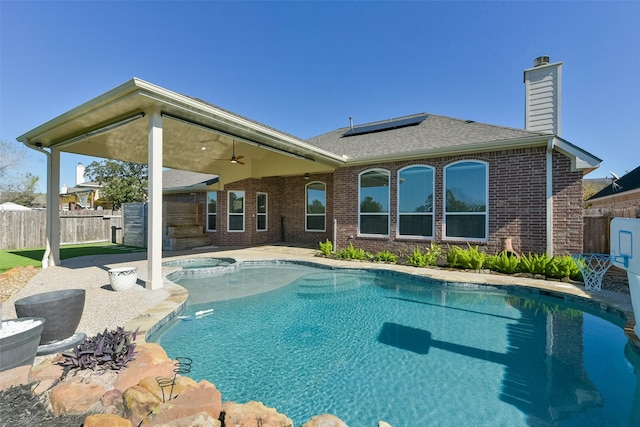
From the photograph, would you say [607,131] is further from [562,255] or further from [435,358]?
[435,358]

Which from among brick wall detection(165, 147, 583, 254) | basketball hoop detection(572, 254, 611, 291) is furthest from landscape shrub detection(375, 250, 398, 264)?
Answer: basketball hoop detection(572, 254, 611, 291)

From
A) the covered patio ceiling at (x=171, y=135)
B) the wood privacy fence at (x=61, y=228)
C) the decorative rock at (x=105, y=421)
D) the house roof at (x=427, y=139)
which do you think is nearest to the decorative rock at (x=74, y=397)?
the decorative rock at (x=105, y=421)

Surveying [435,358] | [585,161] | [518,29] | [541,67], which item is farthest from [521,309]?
[518,29]

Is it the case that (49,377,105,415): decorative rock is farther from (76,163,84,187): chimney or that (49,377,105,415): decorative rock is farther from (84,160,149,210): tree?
(76,163,84,187): chimney

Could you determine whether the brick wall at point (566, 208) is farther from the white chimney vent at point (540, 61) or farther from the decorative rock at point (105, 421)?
the decorative rock at point (105, 421)

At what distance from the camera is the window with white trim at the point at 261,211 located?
49.1ft

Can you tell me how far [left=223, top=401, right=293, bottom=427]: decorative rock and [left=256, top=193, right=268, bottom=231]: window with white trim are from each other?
13.0 m

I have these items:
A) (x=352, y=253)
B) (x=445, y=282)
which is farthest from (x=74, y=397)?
(x=352, y=253)

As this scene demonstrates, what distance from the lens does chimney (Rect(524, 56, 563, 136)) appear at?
8.91 m

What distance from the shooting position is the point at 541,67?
9133 mm

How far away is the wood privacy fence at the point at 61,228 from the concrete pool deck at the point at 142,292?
638 centimetres

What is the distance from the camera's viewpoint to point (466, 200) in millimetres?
9070

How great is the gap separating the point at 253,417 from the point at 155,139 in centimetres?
559

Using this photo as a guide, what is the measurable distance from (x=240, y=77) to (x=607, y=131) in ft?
64.9
